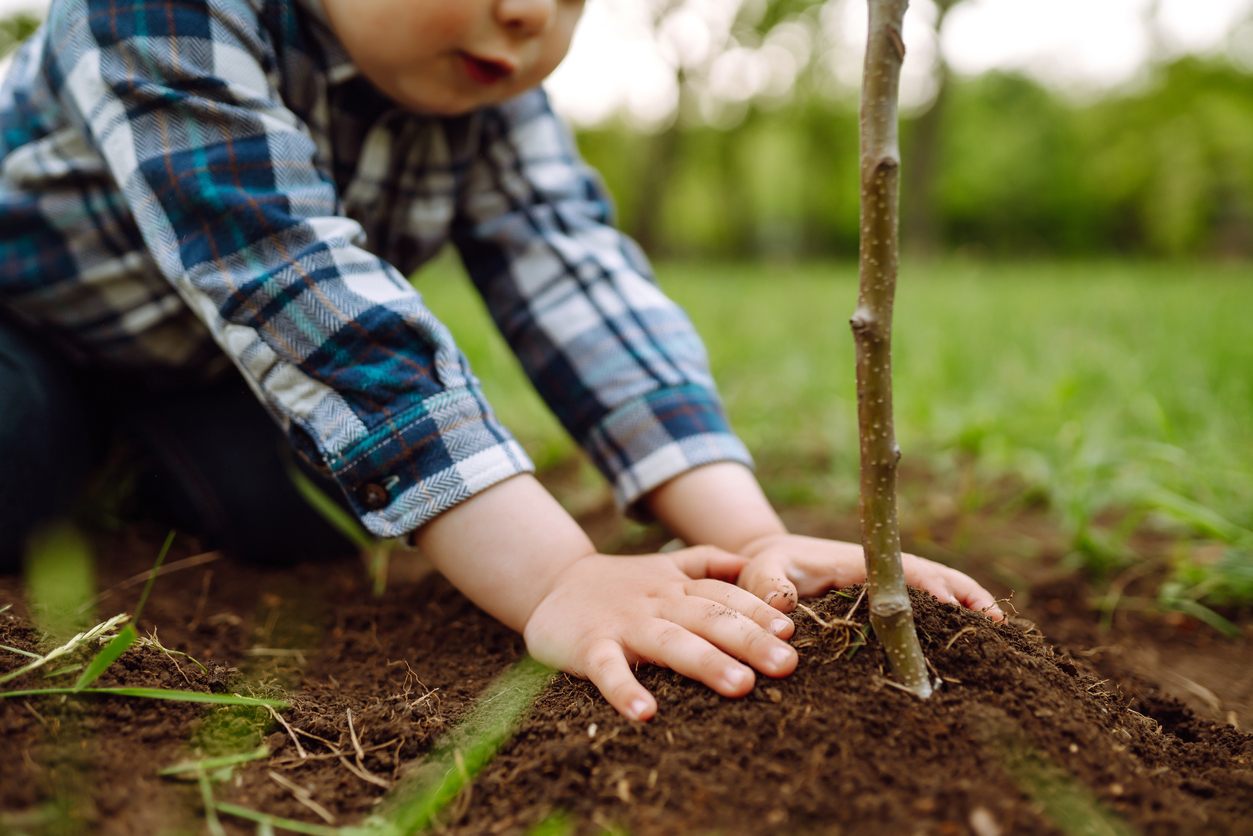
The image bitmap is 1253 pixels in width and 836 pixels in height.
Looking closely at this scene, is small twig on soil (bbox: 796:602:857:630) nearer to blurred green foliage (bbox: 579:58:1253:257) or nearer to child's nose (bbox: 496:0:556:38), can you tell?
child's nose (bbox: 496:0:556:38)

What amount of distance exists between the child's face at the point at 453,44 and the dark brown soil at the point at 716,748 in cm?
82

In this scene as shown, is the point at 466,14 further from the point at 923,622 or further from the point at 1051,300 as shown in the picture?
the point at 1051,300

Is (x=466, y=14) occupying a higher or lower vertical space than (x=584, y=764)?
higher

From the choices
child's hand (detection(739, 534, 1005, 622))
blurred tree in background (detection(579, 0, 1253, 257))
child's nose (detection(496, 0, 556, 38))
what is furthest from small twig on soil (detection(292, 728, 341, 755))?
blurred tree in background (detection(579, 0, 1253, 257))

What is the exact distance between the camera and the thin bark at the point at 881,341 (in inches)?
25.4

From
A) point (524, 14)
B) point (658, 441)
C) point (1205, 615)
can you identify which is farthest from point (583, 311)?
point (1205, 615)

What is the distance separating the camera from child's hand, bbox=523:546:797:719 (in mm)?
810

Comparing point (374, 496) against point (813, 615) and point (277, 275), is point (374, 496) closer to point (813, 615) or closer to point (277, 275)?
point (277, 275)

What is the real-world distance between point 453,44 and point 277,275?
1.31 feet

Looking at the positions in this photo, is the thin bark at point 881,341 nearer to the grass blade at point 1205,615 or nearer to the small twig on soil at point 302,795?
the small twig on soil at point 302,795

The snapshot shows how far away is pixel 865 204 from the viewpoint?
0.67 meters

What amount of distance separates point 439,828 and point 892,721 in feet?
1.36

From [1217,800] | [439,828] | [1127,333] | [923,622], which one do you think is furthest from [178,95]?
[1127,333]

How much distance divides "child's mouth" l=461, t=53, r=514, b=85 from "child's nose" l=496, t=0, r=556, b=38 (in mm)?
54
